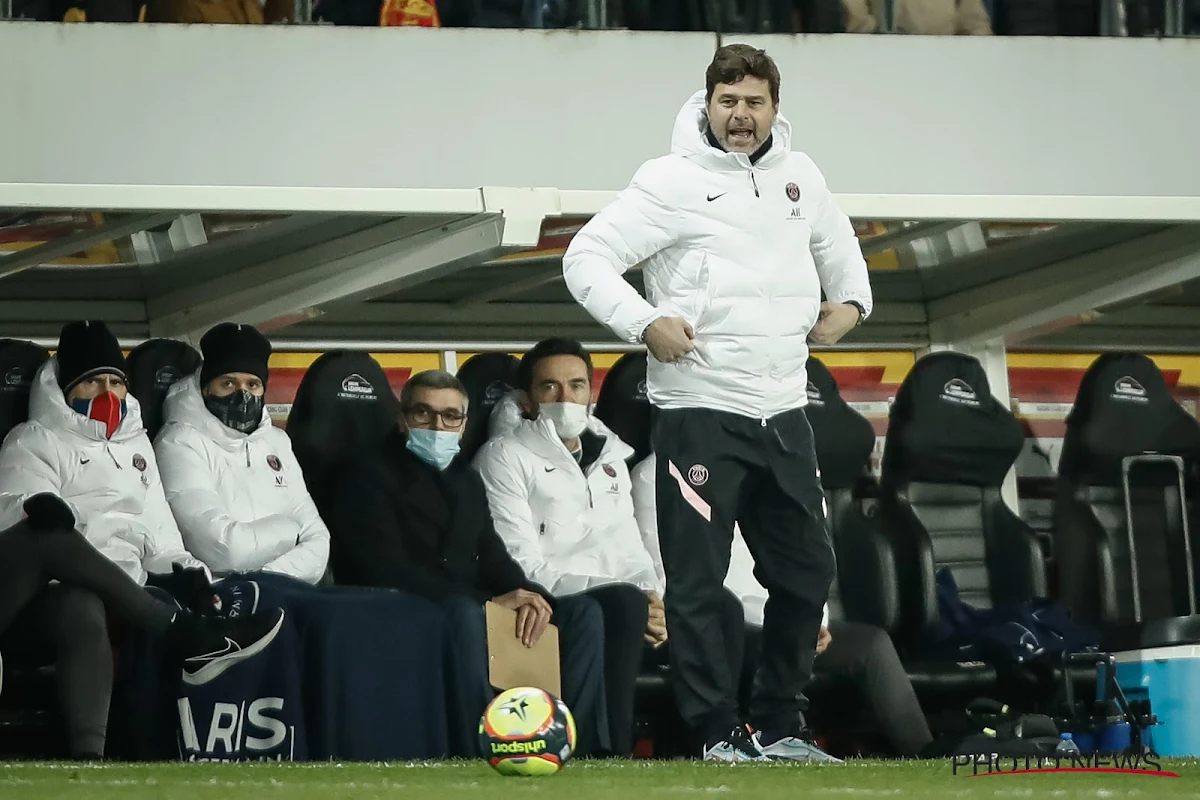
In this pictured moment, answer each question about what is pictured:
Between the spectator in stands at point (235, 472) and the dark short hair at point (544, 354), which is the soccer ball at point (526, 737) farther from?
the dark short hair at point (544, 354)

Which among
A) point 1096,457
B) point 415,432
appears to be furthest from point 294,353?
point 1096,457

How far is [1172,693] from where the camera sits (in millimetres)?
6805

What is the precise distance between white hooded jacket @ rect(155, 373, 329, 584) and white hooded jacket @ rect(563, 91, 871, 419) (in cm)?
193

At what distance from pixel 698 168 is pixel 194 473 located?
2337 mm

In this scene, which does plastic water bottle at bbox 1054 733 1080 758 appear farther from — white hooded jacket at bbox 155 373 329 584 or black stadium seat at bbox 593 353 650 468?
white hooded jacket at bbox 155 373 329 584

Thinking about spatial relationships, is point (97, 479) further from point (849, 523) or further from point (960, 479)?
point (960, 479)

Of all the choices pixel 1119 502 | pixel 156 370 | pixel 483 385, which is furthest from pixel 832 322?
pixel 1119 502

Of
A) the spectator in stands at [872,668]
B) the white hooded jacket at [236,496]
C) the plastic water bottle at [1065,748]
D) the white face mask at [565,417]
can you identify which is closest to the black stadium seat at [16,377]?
the white hooded jacket at [236,496]

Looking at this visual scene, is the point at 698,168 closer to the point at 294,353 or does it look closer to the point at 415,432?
the point at 415,432

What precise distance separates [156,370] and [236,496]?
26.4 inches

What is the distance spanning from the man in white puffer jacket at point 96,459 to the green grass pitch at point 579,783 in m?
1.47

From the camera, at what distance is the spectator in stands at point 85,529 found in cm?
625

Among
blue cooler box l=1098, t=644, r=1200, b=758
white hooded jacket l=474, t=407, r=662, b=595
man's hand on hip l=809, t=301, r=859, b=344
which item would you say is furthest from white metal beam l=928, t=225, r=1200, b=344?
man's hand on hip l=809, t=301, r=859, b=344

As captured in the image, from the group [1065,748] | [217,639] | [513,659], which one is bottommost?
[1065,748]
